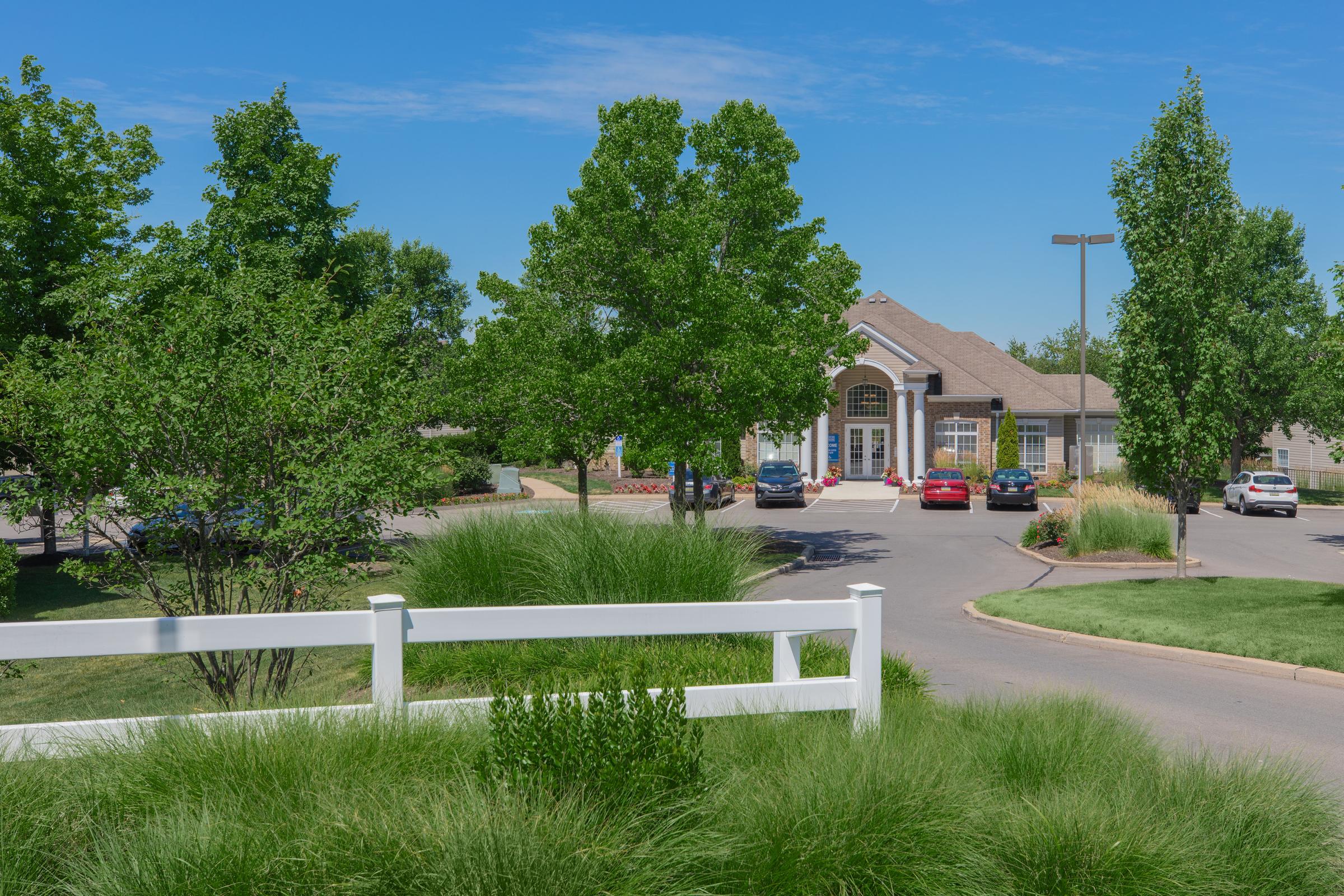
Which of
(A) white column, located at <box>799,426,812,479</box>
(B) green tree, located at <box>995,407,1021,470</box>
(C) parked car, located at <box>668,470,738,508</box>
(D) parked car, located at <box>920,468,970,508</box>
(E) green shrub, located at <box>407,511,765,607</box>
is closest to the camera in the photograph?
(E) green shrub, located at <box>407,511,765,607</box>

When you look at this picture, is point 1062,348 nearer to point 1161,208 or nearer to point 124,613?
point 1161,208

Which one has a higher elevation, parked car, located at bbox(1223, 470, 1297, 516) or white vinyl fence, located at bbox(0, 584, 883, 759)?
white vinyl fence, located at bbox(0, 584, 883, 759)

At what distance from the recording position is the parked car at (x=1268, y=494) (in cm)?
3603

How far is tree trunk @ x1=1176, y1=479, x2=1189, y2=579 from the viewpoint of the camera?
17.7 metres

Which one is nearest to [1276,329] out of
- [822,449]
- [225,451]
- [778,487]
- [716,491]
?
[822,449]

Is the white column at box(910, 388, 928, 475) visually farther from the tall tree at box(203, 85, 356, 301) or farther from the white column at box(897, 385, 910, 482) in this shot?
the tall tree at box(203, 85, 356, 301)

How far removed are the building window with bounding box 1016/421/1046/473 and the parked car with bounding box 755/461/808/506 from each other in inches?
590

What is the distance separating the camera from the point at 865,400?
4984 centimetres

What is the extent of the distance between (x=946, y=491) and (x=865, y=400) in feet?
41.4

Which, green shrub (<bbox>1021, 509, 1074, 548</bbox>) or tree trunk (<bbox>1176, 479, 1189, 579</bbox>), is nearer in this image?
tree trunk (<bbox>1176, 479, 1189, 579</bbox>)

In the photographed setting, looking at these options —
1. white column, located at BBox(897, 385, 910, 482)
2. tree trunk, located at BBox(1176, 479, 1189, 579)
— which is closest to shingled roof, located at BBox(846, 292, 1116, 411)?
white column, located at BBox(897, 385, 910, 482)

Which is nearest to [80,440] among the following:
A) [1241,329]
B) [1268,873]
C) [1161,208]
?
[1268,873]

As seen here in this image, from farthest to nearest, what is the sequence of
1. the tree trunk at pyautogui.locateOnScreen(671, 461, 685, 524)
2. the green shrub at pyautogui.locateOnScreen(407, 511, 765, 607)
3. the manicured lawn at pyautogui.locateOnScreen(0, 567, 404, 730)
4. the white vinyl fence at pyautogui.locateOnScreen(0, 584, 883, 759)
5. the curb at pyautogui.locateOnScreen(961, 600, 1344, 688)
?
the tree trunk at pyautogui.locateOnScreen(671, 461, 685, 524), the curb at pyautogui.locateOnScreen(961, 600, 1344, 688), the manicured lawn at pyautogui.locateOnScreen(0, 567, 404, 730), the green shrub at pyautogui.locateOnScreen(407, 511, 765, 607), the white vinyl fence at pyautogui.locateOnScreen(0, 584, 883, 759)

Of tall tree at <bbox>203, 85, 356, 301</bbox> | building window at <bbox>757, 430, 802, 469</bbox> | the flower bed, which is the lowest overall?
the flower bed
